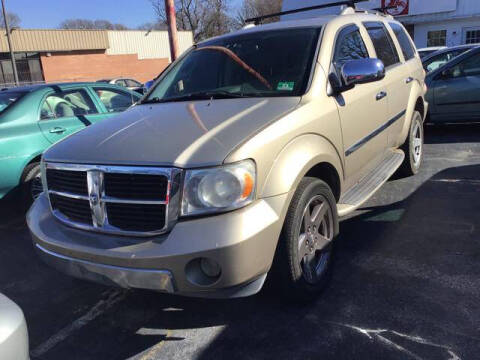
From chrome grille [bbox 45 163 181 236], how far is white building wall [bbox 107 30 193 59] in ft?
124

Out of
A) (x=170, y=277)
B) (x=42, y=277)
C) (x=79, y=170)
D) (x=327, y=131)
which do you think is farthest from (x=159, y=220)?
(x=42, y=277)

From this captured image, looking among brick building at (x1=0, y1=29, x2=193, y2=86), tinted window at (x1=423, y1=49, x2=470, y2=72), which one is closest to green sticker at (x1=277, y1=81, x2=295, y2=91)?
tinted window at (x1=423, y1=49, x2=470, y2=72)

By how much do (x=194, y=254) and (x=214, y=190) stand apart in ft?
1.19

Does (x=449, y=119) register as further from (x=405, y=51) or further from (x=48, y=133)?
(x=48, y=133)

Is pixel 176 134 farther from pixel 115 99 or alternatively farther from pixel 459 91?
pixel 459 91

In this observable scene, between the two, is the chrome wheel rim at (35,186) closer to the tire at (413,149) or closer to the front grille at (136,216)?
the front grille at (136,216)

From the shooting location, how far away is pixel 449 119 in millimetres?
7875

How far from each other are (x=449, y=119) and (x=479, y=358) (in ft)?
20.8

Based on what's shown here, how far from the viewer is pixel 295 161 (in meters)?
2.73

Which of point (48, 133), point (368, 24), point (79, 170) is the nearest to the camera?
point (79, 170)

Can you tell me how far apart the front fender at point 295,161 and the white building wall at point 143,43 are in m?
37.6

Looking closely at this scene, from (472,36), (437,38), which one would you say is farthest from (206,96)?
(437,38)

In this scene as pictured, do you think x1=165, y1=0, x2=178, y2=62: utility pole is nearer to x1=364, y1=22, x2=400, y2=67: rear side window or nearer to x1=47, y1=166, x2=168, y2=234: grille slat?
x1=364, y1=22, x2=400, y2=67: rear side window

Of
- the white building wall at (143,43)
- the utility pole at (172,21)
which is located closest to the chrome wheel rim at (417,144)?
the utility pole at (172,21)
